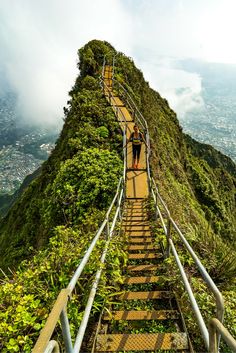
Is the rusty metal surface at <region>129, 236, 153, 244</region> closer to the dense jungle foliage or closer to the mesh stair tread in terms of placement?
the dense jungle foliage

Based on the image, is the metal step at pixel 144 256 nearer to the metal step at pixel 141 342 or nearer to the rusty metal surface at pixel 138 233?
the rusty metal surface at pixel 138 233

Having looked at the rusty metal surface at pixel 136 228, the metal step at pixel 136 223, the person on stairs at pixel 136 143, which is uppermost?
the person on stairs at pixel 136 143

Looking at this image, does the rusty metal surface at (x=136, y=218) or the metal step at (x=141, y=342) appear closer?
the metal step at (x=141, y=342)

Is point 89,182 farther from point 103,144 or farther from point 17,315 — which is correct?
point 17,315

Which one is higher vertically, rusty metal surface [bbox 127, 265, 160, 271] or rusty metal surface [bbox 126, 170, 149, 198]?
rusty metal surface [bbox 126, 170, 149, 198]

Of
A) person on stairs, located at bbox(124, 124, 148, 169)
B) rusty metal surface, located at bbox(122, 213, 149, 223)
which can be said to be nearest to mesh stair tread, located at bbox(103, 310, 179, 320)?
rusty metal surface, located at bbox(122, 213, 149, 223)

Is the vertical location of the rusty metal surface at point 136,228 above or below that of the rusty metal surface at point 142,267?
above

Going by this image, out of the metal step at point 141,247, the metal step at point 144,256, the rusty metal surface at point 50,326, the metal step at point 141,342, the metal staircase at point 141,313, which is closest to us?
the rusty metal surface at point 50,326

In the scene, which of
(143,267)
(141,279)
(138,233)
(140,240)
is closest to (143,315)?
(141,279)

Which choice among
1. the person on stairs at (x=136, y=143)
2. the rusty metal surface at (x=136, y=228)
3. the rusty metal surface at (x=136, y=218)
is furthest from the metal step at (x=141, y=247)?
the person on stairs at (x=136, y=143)
